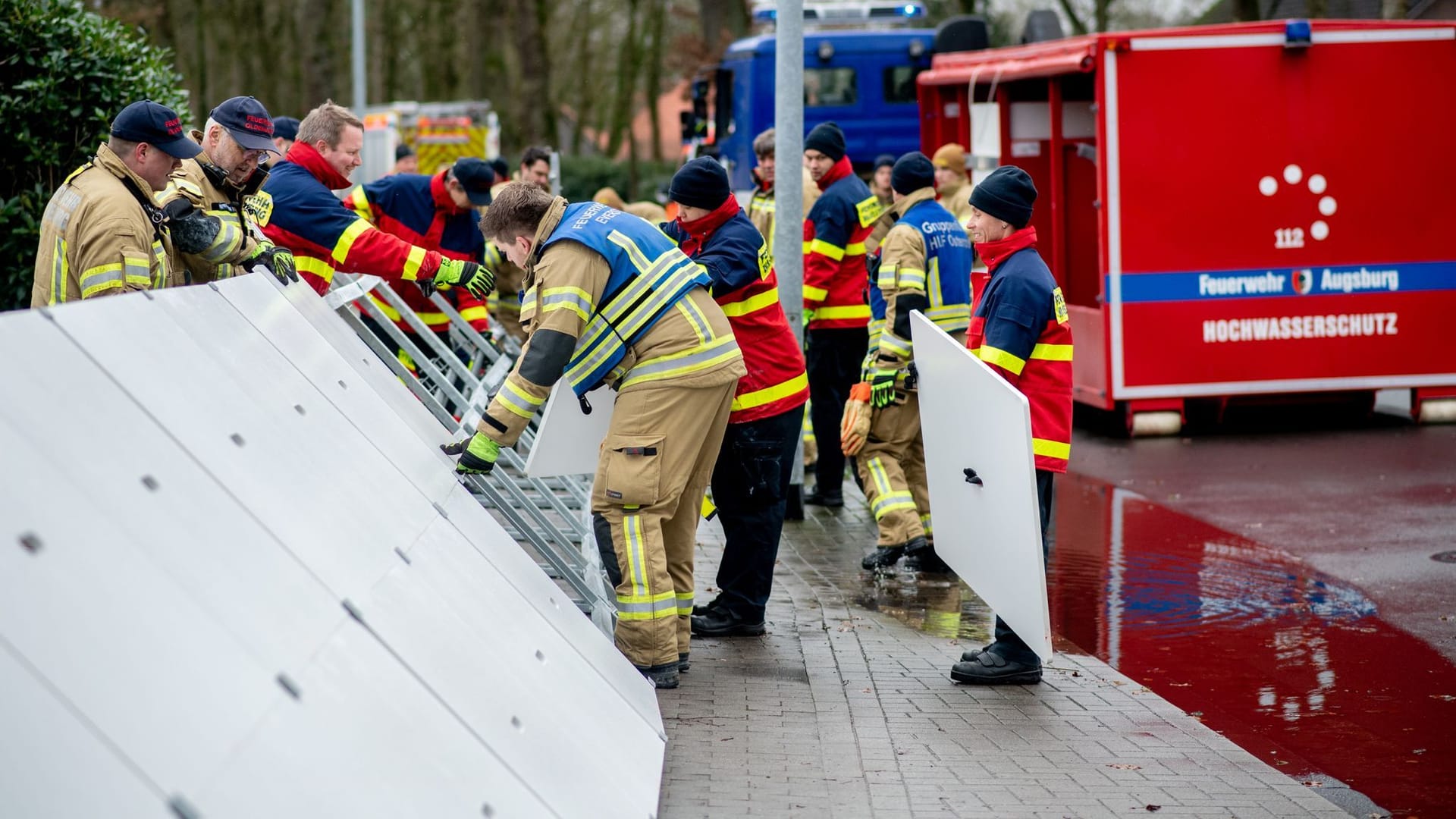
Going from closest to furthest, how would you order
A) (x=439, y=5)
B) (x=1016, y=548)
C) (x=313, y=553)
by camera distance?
(x=313, y=553) → (x=1016, y=548) → (x=439, y=5)

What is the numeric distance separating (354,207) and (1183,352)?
21.0ft

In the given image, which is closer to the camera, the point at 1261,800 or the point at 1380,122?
the point at 1261,800

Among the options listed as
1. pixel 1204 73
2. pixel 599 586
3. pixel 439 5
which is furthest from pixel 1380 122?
pixel 439 5

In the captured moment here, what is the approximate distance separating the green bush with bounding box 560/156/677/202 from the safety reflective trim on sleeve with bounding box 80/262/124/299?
3242 centimetres

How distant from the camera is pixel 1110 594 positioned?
23.6 feet

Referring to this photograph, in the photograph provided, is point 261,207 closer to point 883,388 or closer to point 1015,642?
point 883,388

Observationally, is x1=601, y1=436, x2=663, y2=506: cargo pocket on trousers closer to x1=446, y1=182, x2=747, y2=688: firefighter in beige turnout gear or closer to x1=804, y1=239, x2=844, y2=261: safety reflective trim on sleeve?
x1=446, y1=182, x2=747, y2=688: firefighter in beige turnout gear

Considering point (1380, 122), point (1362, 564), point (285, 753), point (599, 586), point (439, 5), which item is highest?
point (439, 5)

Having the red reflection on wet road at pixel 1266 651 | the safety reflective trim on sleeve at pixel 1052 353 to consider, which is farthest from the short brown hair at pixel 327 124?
the red reflection on wet road at pixel 1266 651

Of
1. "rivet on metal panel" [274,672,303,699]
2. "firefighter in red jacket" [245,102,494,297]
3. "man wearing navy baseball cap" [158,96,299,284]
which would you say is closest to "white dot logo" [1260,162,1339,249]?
"firefighter in red jacket" [245,102,494,297]

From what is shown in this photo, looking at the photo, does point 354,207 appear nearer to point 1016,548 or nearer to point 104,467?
point 1016,548

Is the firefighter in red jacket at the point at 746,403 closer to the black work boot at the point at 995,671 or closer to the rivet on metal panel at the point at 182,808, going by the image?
the black work boot at the point at 995,671

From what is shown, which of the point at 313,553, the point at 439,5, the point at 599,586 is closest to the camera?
the point at 313,553

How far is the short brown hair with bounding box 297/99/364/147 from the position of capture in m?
6.68
